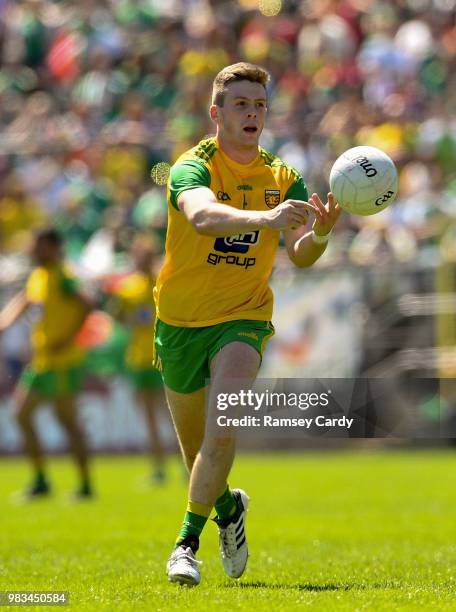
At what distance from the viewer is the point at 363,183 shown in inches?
255

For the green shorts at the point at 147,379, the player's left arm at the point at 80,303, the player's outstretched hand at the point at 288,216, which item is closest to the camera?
the player's outstretched hand at the point at 288,216

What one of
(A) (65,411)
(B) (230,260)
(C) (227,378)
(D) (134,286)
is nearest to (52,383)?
(A) (65,411)

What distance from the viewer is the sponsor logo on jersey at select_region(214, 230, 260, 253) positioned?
7.01m

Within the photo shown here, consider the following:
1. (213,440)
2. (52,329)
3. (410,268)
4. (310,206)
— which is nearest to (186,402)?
(213,440)

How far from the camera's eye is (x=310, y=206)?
20.8 feet

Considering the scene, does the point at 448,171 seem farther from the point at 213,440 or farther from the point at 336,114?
the point at 213,440

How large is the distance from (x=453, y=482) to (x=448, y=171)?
5.55m

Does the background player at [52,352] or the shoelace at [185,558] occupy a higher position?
the background player at [52,352]

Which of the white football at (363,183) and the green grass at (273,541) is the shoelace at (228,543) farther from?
the white football at (363,183)

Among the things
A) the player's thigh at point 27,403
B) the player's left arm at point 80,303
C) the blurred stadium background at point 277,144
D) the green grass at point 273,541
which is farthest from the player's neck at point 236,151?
the blurred stadium background at point 277,144

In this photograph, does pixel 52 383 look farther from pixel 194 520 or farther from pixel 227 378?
pixel 227 378

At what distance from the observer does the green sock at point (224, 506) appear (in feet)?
23.8

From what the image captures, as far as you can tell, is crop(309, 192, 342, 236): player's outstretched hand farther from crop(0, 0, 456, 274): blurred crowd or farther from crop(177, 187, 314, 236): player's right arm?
crop(0, 0, 456, 274): blurred crowd

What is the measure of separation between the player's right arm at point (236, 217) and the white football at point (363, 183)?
189 mm
